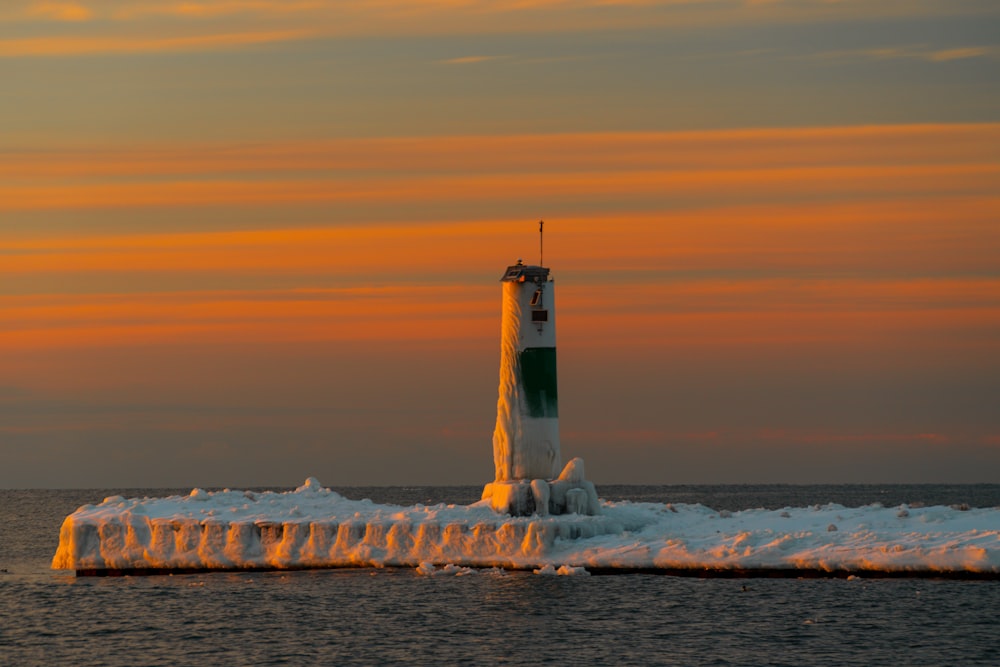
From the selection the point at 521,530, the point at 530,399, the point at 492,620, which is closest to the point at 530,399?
the point at 530,399

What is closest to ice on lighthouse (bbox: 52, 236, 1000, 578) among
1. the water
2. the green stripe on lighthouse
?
the green stripe on lighthouse

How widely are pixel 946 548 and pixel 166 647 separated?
22.7 metres

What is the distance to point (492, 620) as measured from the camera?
1471 inches

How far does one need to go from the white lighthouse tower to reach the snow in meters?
1.33

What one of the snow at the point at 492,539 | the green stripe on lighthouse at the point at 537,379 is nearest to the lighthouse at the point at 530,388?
the green stripe on lighthouse at the point at 537,379

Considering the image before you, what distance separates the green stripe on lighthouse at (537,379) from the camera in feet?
152

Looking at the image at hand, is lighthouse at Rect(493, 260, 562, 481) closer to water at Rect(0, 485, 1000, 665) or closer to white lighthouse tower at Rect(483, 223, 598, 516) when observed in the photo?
white lighthouse tower at Rect(483, 223, 598, 516)

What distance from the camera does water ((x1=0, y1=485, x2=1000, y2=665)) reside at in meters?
33.6

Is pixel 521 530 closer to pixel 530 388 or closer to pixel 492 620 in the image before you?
pixel 530 388

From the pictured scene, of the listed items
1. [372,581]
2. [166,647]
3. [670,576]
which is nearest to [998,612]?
[670,576]

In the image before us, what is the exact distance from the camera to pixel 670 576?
144 feet

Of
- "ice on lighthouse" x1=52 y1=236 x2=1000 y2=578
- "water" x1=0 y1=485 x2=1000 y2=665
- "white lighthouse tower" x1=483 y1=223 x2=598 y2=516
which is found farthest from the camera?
"white lighthouse tower" x1=483 y1=223 x2=598 y2=516

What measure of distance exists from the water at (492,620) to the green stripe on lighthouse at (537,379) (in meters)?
5.94

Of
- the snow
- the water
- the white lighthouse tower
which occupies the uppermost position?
the white lighthouse tower
